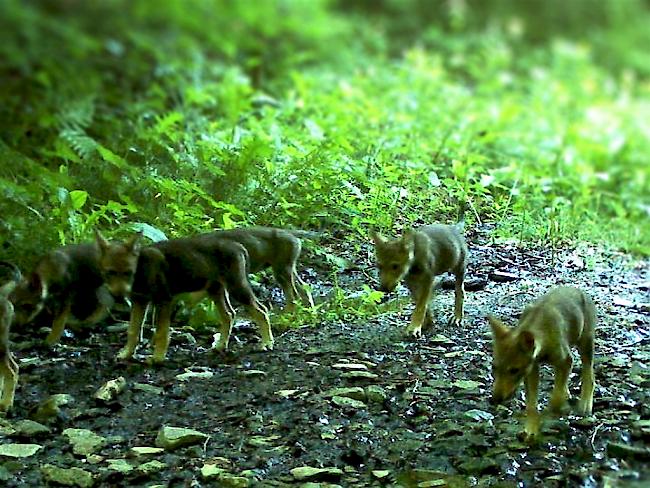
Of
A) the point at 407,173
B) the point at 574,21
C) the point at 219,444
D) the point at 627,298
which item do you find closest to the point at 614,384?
the point at 627,298

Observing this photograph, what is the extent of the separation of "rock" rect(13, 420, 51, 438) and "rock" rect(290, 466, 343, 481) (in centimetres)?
61

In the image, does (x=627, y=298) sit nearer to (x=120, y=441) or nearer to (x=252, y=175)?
(x=252, y=175)

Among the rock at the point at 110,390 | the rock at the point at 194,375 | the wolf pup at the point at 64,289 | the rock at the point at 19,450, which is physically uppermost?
the wolf pup at the point at 64,289

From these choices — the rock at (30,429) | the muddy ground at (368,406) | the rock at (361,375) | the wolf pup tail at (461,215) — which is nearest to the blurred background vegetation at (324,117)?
the wolf pup tail at (461,215)

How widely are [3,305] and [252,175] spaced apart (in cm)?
64

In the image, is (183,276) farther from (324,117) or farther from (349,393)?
(324,117)

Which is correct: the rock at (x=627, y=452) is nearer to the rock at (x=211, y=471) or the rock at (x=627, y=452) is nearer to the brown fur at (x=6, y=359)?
the rock at (x=211, y=471)

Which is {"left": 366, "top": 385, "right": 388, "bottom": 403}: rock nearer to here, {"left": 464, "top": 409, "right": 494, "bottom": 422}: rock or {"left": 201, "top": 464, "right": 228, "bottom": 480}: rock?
{"left": 464, "top": 409, "right": 494, "bottom": 422}: rock

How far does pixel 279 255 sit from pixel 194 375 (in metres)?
0.33

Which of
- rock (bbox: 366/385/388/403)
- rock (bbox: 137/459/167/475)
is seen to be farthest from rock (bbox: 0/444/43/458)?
rock (bbox: 366/385/388/403)

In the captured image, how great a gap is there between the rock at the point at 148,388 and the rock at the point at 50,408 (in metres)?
0.16

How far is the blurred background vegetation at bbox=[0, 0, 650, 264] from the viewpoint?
2.48 meters

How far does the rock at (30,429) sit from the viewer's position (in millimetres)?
2334

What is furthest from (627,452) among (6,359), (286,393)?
(6,359)
